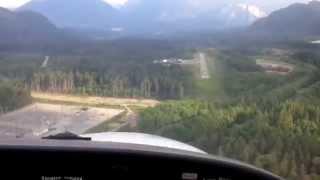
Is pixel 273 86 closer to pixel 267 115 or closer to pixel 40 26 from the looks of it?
pixel 267 115

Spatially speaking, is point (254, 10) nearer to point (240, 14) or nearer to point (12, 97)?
point (240, 14)

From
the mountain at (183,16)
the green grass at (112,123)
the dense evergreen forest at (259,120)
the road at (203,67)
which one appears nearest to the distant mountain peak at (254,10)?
the mountain at (183,16)

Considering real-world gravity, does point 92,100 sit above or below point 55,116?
above

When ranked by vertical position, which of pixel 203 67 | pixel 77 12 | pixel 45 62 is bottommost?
pixel 203 67

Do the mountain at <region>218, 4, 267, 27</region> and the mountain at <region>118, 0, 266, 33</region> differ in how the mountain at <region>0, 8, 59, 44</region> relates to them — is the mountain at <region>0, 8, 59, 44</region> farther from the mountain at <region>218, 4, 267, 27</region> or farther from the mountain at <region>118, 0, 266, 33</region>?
the mountain at <region>218, 4, 267, 27</region>

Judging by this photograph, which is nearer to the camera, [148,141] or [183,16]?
[148,141]

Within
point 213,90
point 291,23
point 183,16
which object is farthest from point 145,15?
point 213,90

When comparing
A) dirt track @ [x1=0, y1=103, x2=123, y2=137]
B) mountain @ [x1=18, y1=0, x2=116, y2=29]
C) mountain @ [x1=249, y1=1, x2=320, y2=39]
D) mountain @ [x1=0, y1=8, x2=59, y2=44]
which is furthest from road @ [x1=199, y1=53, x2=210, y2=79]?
mountain @ [x1=18, y1=0, x2=116, y2=29]
